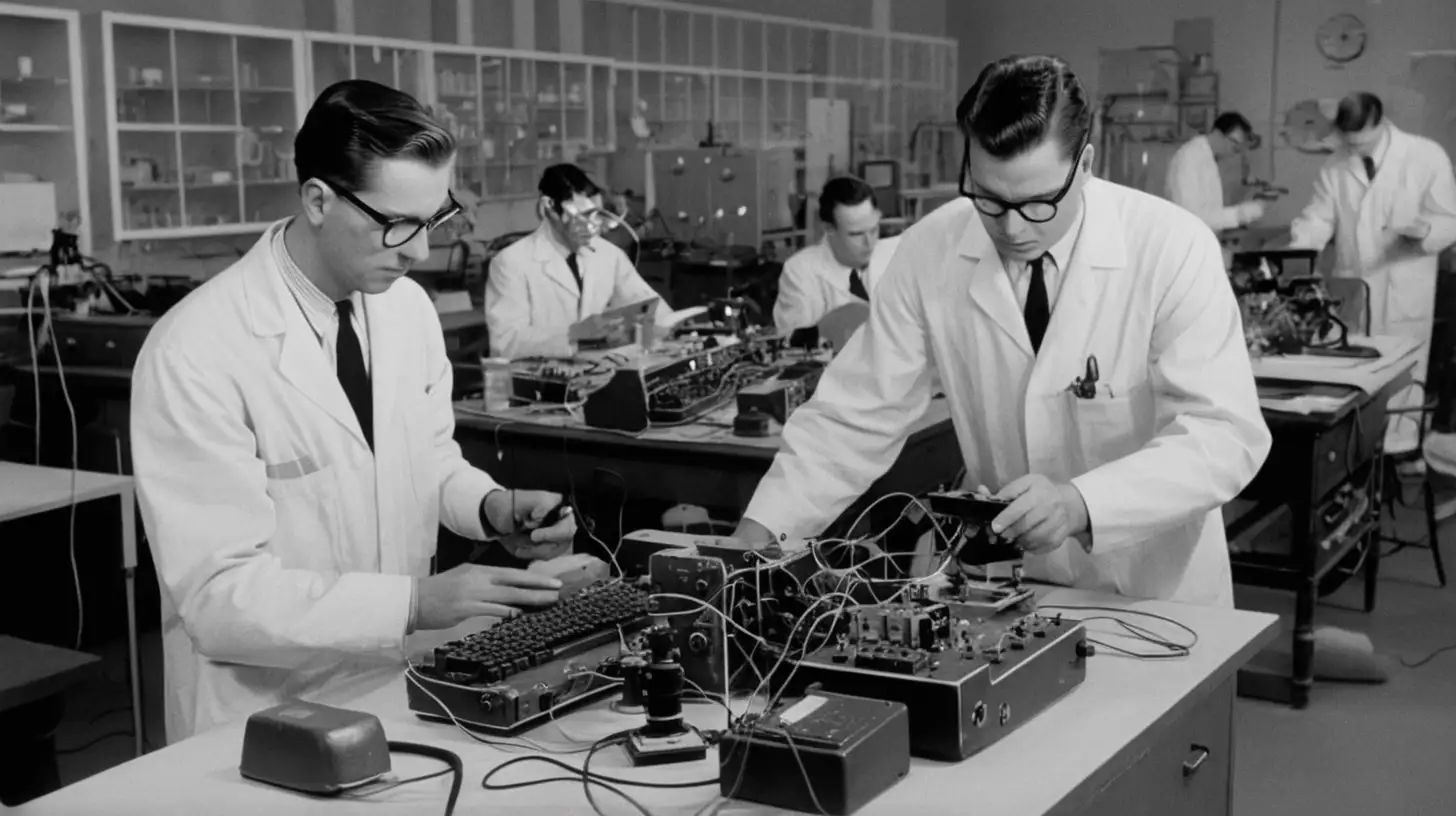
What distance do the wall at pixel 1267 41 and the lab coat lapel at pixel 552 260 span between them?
412 cm

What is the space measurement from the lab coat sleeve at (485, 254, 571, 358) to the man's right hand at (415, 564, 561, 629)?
338 cm

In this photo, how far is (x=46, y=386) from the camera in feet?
14.5

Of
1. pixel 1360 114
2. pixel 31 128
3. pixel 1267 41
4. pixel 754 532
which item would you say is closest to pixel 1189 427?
pixel 754 532

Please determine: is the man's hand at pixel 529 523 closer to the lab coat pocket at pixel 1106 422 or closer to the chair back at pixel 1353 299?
the lab coat pocket at pixel 1106 422

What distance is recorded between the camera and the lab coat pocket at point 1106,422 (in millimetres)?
2090

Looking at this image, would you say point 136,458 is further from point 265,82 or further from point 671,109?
point 671,109

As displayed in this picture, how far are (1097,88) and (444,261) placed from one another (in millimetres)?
4511

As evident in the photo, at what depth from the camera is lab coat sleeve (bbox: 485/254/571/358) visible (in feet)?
16.5

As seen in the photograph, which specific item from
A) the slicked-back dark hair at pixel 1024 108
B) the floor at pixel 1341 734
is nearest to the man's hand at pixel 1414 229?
the floor at pixel 1341 734

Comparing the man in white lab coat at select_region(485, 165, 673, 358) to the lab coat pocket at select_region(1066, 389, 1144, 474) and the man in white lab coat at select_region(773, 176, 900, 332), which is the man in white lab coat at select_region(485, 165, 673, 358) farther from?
the lab coat pocket at select_region(1066, 389, 1144, 474)

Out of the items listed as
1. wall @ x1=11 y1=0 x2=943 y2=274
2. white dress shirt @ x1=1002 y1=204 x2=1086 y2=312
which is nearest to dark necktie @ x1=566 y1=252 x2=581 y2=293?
wall @ x1=11 y1=0 x2=943 y2=274

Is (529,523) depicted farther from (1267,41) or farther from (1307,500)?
(1267,41)

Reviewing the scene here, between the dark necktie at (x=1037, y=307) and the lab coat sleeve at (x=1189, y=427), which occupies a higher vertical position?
the dark necktie at (x=1037, y=307)

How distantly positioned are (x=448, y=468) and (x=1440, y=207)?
18.8 ft
